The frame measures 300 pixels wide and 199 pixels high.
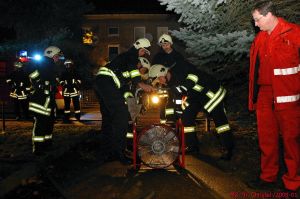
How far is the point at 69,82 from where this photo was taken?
41.7ft

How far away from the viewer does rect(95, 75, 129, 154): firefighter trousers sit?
→ 6.36 meters

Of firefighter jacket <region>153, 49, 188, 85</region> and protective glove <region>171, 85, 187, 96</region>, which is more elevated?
firefighter jacket <region>153, 49, 188, 85</region>

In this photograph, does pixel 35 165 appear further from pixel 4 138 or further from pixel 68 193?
pixel 4 138

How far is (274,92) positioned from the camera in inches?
177

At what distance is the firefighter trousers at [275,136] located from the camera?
4.43 m

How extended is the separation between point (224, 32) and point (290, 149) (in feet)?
8.18

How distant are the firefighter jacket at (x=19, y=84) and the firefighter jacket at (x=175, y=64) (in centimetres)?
722

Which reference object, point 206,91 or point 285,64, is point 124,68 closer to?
point 206,91

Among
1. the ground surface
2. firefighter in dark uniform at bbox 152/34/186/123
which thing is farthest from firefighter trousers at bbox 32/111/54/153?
firefighter in dark uniform at bbox 152/34/186/123

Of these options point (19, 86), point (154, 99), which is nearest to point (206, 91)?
point (154, 99)

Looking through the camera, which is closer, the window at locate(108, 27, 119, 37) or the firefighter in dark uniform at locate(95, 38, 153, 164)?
the firefighter in dark uniform at locate(95, 38, 153, 164)

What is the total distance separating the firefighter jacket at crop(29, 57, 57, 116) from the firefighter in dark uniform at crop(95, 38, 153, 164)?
106 centimetres

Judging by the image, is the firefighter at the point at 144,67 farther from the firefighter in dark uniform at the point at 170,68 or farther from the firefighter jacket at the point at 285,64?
the firefighter jacket at the point at 285,64

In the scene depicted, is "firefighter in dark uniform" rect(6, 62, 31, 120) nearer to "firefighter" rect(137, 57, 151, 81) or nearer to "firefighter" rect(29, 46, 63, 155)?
"firefighter" rect(29, 46, 63, 155)
